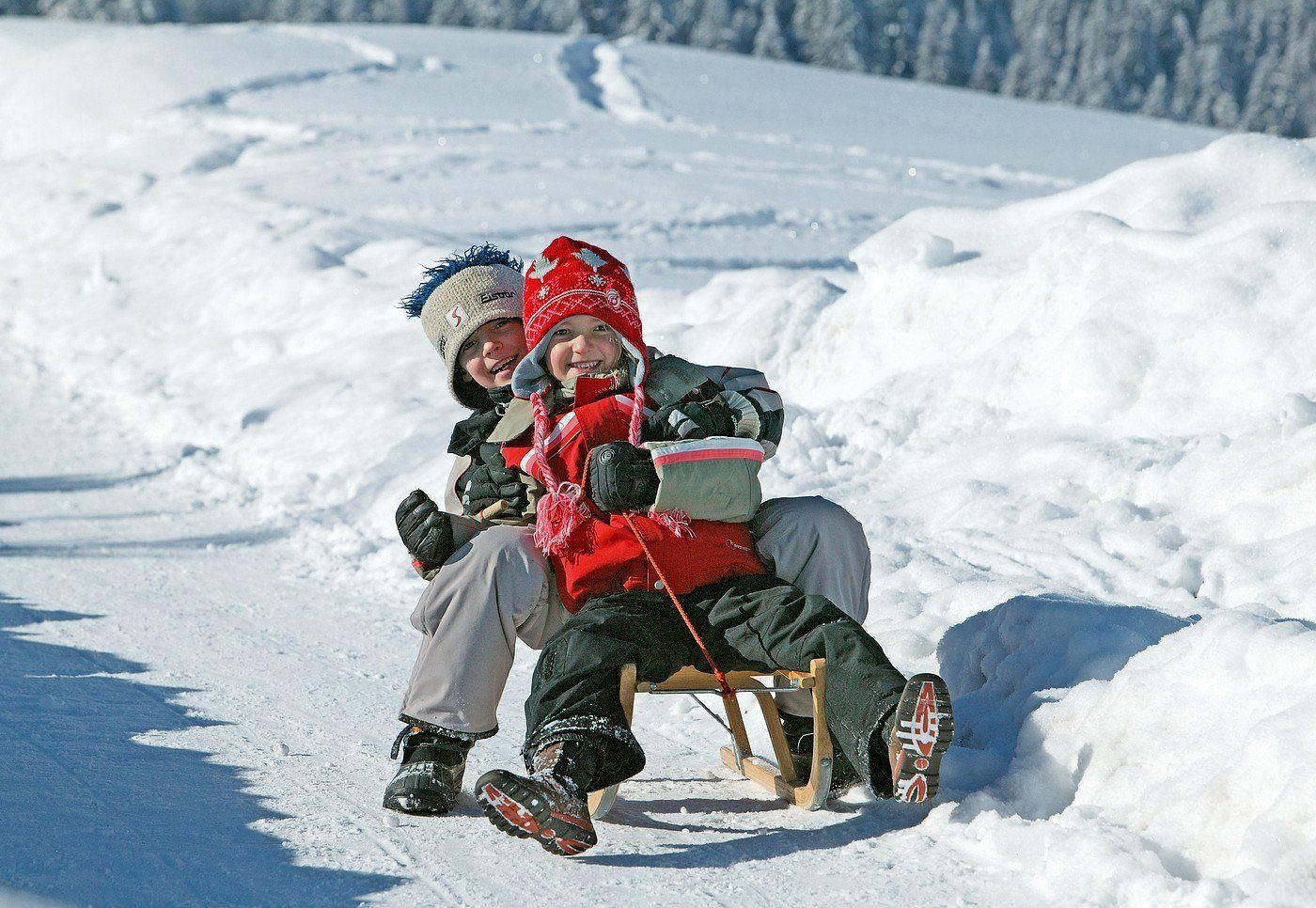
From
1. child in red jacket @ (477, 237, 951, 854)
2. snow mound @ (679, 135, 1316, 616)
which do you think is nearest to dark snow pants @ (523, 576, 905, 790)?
child in red jacket @ (477, 237, 951, 854)

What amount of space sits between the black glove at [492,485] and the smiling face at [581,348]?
0.24 metres

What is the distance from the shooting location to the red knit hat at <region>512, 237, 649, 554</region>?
3209 millimetres

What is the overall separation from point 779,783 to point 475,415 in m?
1.13

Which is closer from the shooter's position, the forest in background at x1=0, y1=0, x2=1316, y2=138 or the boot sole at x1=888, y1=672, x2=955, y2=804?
the boot sole at x1=888, y1=672, x2=955, y2=804

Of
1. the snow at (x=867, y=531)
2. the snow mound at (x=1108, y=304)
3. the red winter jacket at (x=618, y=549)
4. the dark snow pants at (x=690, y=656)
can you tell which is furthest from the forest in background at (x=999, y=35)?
the dark snow pants at (x=690, y=656)

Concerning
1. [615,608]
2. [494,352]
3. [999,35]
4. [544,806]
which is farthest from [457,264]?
[999,35]

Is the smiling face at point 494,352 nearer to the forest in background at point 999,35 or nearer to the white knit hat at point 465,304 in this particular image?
the white knit hat at point 465,304

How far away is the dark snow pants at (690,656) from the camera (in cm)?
269

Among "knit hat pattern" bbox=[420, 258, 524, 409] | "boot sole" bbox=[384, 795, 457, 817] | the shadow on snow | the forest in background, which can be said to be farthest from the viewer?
the forest in background

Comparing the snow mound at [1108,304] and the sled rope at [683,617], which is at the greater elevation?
the snow mound at [1108,304]

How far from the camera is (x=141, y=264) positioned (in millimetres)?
12492

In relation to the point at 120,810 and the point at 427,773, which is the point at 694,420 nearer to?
the point at 427,773

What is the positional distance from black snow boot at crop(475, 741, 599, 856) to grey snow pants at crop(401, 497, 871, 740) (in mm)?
329

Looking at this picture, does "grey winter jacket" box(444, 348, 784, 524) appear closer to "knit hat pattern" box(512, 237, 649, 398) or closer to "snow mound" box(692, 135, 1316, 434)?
"knit hat pattern" box(512, 237, 649, 398)
